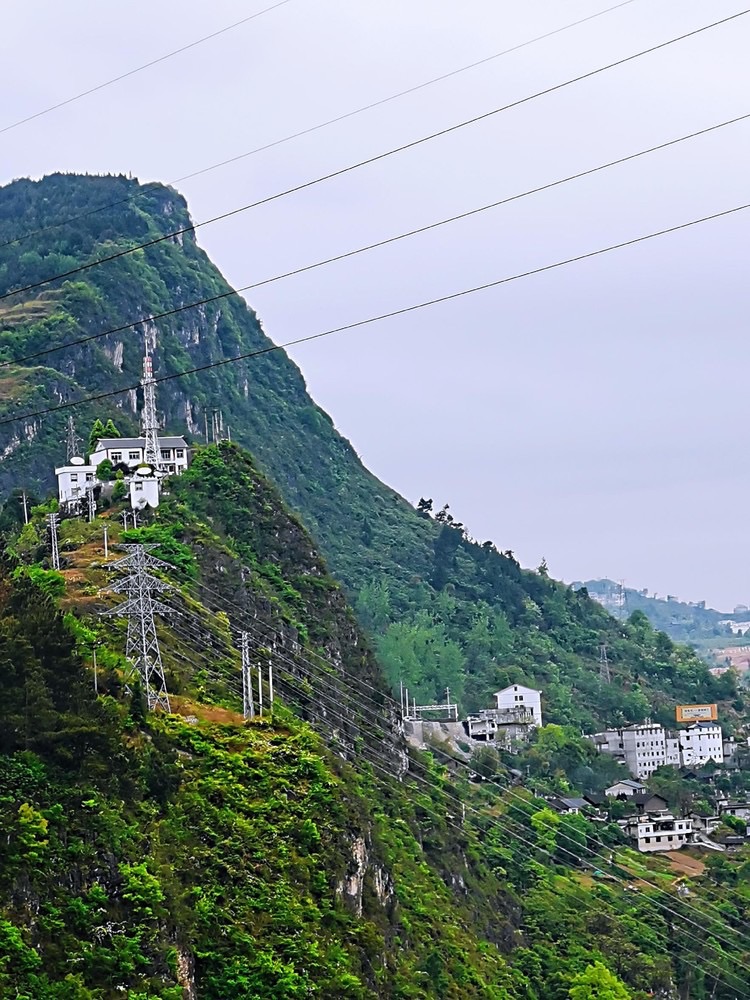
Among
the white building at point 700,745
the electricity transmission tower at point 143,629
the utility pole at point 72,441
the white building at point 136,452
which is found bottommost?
the white building at point 700,745

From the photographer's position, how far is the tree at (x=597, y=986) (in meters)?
62.4

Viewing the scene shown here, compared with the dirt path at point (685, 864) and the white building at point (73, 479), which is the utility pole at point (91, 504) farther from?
the dirt path at point (685, 864)

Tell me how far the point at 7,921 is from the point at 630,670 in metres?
94.0

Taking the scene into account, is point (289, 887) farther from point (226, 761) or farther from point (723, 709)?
point (723, 709)

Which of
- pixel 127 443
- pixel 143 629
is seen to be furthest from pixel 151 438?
pixel 143 629

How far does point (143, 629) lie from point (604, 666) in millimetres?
79492

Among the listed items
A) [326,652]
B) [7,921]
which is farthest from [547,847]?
[7,921]

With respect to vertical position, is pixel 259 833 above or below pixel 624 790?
above

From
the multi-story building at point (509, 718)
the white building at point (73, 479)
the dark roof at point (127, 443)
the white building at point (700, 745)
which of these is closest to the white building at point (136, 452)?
the dark roof at point (127, 443)

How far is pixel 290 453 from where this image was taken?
154 m

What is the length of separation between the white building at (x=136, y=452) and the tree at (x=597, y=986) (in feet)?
83.6

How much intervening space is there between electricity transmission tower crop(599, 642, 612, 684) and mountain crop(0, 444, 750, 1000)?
1482 inches

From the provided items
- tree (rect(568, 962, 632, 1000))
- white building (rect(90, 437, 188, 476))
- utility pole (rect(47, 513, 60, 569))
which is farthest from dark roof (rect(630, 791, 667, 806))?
utility pole (rect(47, 513, 60, 569))

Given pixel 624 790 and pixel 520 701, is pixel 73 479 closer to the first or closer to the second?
pixel 624 790
